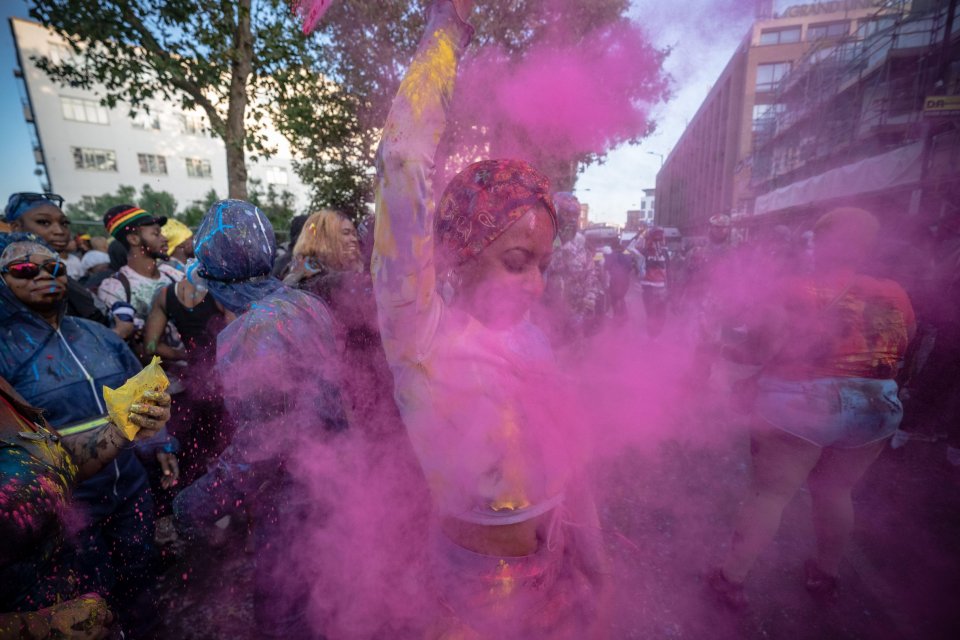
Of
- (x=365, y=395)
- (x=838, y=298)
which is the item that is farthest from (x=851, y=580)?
(x=365, y=395)

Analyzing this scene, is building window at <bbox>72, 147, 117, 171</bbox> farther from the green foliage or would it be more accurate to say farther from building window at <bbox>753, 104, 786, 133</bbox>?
building window at <bbox>753, 104, 786, 133</bbox>

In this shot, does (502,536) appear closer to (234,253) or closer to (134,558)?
(234,253)

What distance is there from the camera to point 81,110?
28250 millimetres

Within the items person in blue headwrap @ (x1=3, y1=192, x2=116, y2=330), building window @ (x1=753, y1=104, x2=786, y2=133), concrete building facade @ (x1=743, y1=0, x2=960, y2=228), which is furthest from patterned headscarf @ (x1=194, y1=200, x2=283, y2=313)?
building window @ (x1=753, y1=104, x2=786, y2=133)

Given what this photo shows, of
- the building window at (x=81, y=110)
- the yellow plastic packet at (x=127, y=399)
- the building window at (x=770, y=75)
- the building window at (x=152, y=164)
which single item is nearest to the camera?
the yellow plastic packet at (x=127, y=399)

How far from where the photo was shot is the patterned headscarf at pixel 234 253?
197 cm

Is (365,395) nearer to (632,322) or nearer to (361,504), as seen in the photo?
(361,504)

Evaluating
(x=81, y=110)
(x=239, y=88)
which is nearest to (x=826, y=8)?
(x=239, y=88)

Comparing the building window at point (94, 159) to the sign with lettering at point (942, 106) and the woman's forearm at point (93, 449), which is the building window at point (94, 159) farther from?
the sign with lettering at point (942, 106)

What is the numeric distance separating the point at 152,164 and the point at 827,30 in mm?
41512

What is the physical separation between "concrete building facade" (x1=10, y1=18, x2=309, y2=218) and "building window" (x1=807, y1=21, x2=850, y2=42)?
26.6 metres

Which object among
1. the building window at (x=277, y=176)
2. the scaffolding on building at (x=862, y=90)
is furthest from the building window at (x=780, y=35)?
the building window at (x=277, y=176)

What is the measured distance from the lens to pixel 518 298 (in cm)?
117

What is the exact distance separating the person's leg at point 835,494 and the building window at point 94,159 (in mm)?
41688
